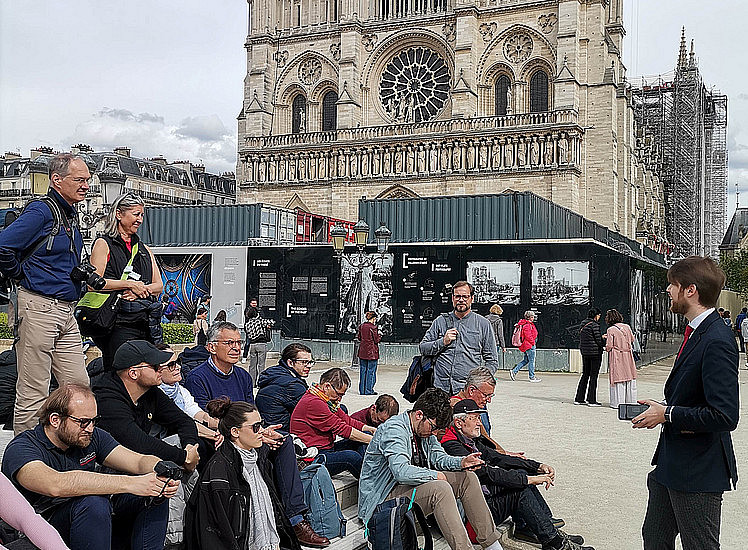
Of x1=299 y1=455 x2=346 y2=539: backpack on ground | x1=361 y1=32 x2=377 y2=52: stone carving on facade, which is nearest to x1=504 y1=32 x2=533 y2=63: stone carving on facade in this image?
x1=361 y1=32 x2=377 y2=52: stone carving on facade

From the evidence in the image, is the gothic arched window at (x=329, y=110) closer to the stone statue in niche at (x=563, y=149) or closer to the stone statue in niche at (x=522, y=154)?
the stone statue in niche at (x=522, y=154)

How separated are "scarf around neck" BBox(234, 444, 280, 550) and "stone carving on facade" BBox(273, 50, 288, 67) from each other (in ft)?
120

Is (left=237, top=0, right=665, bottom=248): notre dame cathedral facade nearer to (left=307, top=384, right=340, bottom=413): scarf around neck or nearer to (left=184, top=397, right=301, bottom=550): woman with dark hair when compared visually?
(left=307, top=384, right=340, bottom=413): scarf around neck

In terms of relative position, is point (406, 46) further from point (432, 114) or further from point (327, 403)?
point (327, 403)

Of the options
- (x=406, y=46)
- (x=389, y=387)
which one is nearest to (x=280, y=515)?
(x=389, y=387)

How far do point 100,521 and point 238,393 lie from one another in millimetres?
1994

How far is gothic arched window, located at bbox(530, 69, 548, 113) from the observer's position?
34.2 meters

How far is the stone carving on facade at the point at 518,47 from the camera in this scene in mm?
34312

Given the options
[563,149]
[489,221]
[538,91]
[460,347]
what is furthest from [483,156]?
[460,347]

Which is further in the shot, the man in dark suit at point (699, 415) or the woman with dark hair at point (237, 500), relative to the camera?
the woman with dark hair at point (237, 500)

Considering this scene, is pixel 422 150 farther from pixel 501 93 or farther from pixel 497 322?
pixel 497 322

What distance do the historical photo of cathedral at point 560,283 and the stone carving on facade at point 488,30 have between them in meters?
19.7

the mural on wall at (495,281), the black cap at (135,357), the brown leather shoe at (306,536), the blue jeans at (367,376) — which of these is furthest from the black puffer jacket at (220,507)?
Answer: the mural on wall at (495,281)

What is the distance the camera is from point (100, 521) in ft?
11.8
